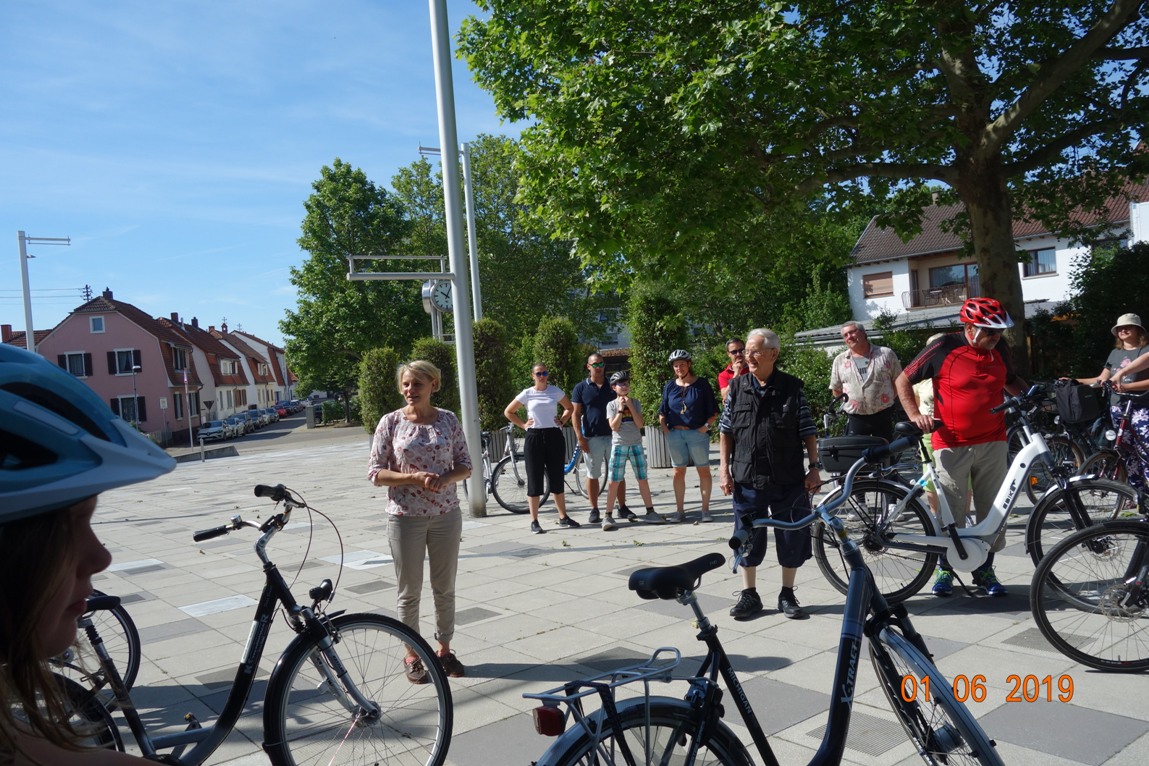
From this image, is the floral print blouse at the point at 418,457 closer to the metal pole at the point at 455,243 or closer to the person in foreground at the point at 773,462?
the person in foreground at the point at 773,462

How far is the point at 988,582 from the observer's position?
6480 millimetres

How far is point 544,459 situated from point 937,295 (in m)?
43.7

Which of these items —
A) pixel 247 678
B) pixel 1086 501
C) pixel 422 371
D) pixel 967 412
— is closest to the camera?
pixel 247 678

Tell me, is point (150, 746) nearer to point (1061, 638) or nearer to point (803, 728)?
point (803, 728)

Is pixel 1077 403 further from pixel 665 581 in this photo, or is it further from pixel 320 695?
pixel 320 695

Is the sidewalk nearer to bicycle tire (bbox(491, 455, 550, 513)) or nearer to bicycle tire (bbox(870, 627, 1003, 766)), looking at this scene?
bicycle tire (bbox(491, 455, 550, 513))

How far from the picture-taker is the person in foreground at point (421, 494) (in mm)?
5418

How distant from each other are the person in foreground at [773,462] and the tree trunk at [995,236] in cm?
956

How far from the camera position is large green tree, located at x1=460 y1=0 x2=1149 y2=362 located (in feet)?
39.9

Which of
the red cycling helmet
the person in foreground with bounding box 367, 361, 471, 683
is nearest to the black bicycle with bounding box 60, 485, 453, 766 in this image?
the person in foreground with bounding box 367, 361, 471, 683

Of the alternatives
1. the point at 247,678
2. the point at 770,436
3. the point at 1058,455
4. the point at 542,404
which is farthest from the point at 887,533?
the point at 542,404

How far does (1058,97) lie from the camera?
15055 millimetres

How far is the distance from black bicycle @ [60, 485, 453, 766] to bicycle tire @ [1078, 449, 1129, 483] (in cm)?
718
